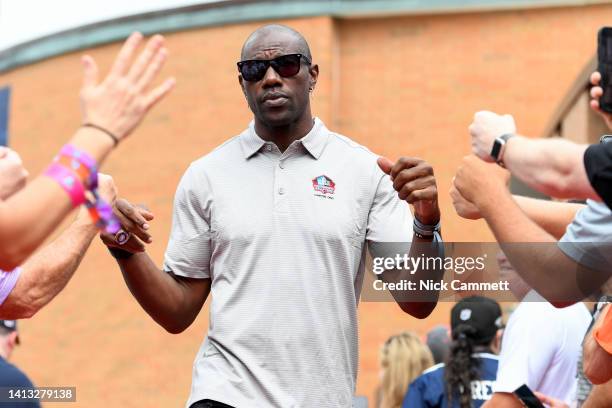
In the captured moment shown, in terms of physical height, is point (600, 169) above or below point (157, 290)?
above

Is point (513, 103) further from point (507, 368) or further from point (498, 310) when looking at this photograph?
point (507, 368)

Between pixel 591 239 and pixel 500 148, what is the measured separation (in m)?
0.69

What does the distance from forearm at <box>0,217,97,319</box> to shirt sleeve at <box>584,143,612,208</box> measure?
8.15 ft

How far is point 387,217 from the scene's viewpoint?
194 inches

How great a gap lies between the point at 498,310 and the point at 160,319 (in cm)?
353

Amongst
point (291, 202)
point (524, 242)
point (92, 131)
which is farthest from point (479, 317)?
point (92, 131)

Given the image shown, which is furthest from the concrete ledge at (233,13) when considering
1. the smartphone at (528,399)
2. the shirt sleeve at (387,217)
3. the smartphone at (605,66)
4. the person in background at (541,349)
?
the smartphone at (605,66)

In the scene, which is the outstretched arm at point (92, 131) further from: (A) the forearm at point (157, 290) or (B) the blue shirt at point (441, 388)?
(B) the blue shirt at point (441, 388)

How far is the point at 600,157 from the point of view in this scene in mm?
3568

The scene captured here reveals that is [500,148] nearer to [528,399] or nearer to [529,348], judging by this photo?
[528,399]

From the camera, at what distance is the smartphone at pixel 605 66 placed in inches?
154

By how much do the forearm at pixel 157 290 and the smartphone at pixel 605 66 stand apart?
2.07 meters

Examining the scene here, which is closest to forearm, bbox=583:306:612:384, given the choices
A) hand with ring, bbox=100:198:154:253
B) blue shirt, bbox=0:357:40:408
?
hand with ring, bbox=100:198:154:253

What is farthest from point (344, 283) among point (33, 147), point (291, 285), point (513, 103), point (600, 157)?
point (33, 147)
